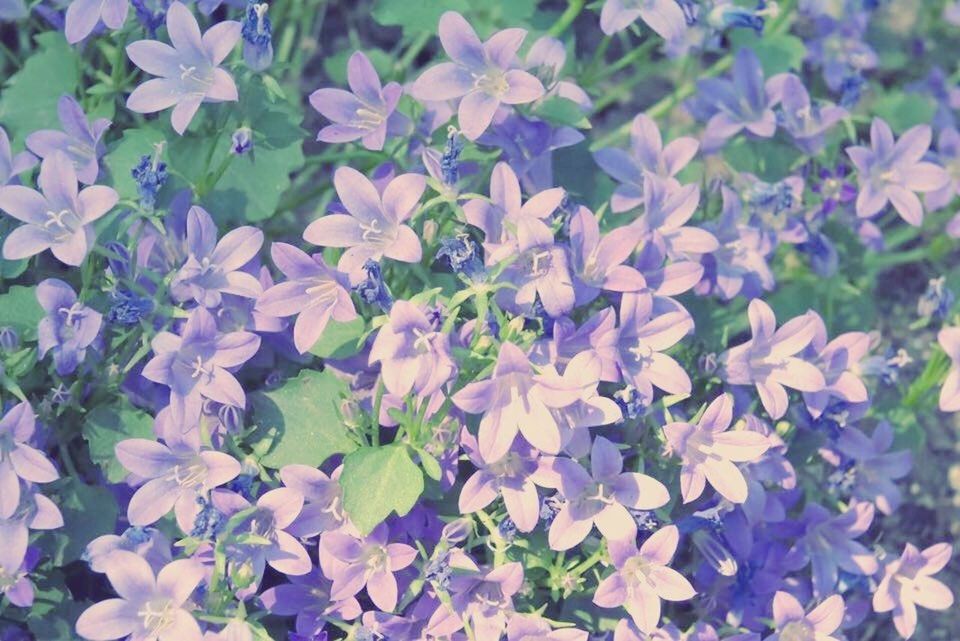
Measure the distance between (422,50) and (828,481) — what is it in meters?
2.29

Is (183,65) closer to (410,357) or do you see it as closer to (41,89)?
(41,89)

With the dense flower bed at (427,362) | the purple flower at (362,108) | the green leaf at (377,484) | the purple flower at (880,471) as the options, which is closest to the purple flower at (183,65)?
the dense flower bed at (427,362)

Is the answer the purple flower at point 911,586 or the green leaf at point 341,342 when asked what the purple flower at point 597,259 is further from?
the purple flower at point 911,586

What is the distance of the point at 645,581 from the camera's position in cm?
272

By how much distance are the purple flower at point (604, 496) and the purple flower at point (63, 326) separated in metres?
1.10

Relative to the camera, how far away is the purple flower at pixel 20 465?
104 inches

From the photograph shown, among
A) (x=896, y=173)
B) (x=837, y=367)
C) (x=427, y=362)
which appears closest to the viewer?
(x=427, y=362)

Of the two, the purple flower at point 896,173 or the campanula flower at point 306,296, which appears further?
the purple flower at point 896,173

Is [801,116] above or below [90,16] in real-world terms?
below

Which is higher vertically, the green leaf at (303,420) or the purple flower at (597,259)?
the purple flower at (597,259)

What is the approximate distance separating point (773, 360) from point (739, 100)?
0.97m

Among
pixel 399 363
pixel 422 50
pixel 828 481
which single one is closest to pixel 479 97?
pixel 399 363

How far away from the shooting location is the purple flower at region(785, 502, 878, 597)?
3.13 meters

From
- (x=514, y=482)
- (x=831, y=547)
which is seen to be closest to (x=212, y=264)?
(x=514, y=482)
